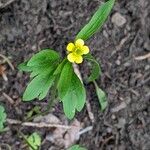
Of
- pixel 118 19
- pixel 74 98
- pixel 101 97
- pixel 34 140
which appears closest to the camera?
pixel 74 98

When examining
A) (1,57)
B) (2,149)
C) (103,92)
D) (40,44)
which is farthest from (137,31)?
(2,149)

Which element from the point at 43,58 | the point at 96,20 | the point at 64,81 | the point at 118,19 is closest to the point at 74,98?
the point at 64,81

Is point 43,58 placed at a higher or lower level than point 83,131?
higher

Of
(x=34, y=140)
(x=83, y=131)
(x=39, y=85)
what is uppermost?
(x=39, y=85)

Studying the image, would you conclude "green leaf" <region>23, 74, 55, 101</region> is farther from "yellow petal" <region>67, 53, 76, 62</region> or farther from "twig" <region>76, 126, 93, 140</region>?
"twig" <region>76, 126, 93, 140</region>

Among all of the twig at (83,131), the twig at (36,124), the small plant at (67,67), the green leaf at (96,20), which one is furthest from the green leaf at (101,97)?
the green leaf at (96,20)

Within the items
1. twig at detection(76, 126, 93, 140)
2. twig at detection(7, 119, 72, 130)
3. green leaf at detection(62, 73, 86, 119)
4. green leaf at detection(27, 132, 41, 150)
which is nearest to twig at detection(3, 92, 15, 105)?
twig at detection(7, 119, 72, 130)

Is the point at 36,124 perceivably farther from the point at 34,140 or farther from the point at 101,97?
the point at 101,97
